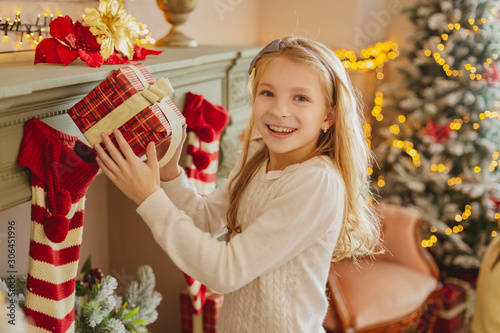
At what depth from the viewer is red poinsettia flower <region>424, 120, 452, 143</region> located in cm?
Answer: 348

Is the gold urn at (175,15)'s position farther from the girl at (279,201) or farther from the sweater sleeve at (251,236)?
the sweater sleeve at (251,236)

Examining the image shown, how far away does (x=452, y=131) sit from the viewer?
3465 mm

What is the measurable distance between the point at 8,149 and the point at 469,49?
3049 millimetres

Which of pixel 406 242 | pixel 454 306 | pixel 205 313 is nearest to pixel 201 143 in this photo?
pixel 205 313

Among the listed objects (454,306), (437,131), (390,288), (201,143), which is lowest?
(454,306)

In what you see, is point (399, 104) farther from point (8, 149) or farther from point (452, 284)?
point (8, 149)

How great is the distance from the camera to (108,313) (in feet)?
5.03

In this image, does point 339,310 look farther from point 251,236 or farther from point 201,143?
point 251,236

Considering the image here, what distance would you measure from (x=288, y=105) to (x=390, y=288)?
1.75 m

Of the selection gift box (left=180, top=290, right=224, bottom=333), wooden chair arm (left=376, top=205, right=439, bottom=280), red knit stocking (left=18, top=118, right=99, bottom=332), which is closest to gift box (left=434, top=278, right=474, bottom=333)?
wooden chair arm (left=376, top=205, right=439, bottom=280)

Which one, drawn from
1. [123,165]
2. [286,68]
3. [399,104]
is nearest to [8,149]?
[123,165]

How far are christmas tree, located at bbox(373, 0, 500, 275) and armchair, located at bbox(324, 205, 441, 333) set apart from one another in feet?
1.83

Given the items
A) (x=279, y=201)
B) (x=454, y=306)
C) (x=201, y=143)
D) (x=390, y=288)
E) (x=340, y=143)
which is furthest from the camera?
(x=454, y=306)

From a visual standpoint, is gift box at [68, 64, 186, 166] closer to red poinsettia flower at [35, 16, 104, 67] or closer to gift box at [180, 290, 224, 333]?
red poinsettia flower at [35, 16, 104, 67]
